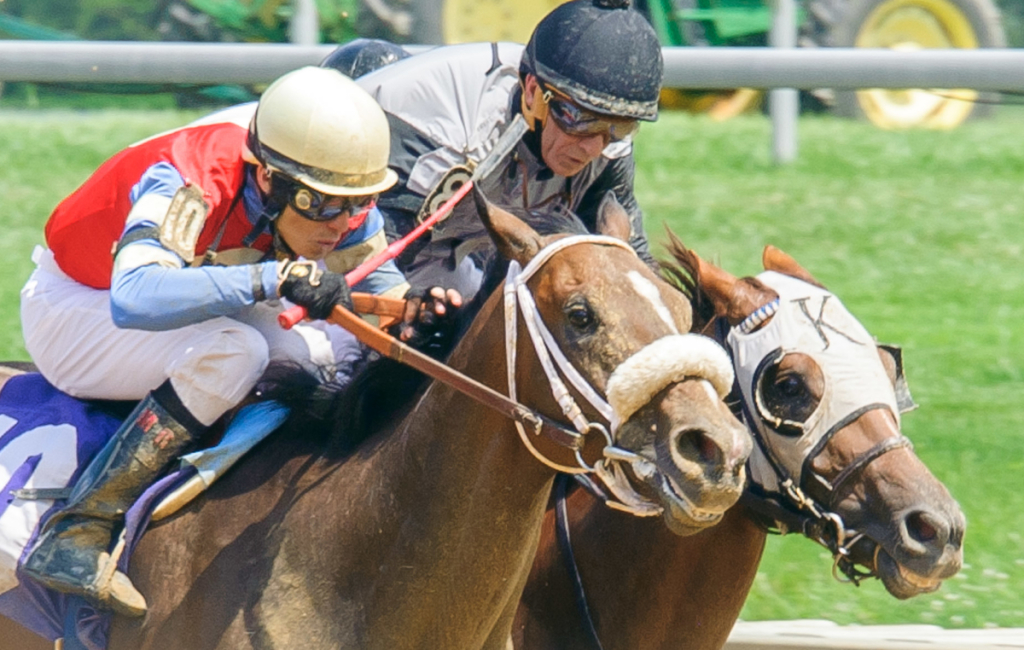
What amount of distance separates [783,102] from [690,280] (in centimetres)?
699

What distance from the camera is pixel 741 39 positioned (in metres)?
14.4

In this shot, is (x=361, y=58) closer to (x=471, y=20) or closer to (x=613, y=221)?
(x=613, y=221)

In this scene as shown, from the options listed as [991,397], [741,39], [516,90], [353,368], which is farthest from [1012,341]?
[741,39]

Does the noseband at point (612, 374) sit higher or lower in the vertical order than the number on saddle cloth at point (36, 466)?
higher

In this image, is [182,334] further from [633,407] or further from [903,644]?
[903,644]

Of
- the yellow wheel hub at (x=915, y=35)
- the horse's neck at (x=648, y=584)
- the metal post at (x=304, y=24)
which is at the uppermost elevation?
the horse's neck at (x=648, y=584)

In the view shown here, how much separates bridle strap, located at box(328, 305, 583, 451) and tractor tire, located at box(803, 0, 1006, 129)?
37.3 feet

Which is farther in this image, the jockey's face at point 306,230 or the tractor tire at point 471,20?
the tractor tire at point 471,20

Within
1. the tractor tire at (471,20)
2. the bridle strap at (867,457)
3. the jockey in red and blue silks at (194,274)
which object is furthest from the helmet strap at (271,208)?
the tractor tire at (471,20)

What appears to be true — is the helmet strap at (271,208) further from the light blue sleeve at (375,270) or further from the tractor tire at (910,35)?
the tractor tire at (910,35)

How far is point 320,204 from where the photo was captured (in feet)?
12.1

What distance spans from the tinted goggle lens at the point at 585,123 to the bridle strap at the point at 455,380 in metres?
0.76

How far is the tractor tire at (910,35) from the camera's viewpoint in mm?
14211

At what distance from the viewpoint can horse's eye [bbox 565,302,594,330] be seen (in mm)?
3174
